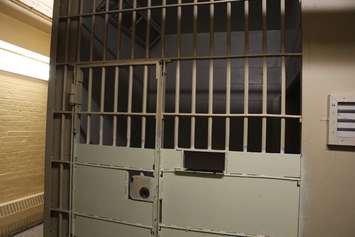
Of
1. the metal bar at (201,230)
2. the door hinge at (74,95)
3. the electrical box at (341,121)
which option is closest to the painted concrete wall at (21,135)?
the door hinge at (74,95)

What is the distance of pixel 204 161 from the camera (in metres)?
2.27

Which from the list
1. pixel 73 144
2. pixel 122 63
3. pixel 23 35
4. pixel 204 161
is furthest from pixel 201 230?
pixel 23 35

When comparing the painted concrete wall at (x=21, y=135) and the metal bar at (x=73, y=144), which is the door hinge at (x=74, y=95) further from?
the painted concrete wall at (x=21, y=135)

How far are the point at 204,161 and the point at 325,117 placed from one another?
3.27 ft

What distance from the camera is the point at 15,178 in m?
3.52

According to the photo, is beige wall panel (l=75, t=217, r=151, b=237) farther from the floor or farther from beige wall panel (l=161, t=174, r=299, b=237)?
the floor

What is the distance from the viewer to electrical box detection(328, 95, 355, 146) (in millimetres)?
1700

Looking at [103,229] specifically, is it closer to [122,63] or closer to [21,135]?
[122,63]

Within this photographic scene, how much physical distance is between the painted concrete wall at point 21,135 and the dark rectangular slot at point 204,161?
2.57 metres

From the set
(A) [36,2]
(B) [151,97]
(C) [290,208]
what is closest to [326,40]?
(C) [290,208]

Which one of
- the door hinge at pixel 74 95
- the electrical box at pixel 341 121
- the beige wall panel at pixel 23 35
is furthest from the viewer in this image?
the beige wall panel at pixel 23 35

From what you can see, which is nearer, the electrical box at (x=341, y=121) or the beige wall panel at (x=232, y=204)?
the electrical box at (x=341, y=121)

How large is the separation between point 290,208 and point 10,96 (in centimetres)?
349

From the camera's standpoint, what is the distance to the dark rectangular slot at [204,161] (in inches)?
81.7
